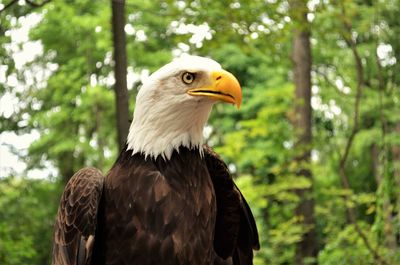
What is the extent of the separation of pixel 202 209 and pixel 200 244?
0.18 m

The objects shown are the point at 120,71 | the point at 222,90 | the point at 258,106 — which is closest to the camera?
the point at 222,90

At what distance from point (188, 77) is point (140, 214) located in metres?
0.72

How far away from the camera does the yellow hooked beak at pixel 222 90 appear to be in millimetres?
3064

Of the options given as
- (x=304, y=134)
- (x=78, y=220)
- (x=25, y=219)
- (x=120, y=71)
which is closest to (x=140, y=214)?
(x=78, y=220)

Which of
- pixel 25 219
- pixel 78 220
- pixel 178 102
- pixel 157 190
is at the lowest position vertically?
pixel 25 219

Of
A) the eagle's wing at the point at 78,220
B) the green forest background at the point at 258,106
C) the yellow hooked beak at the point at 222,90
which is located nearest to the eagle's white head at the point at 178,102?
the yellow hooked beak at the point at 222,90

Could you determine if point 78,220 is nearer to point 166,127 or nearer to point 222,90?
point 166,127

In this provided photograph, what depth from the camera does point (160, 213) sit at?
10.4 feet

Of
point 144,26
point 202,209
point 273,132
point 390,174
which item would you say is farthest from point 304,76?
point 202,209

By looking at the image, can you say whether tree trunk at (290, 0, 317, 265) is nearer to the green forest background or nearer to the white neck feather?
the green forest background

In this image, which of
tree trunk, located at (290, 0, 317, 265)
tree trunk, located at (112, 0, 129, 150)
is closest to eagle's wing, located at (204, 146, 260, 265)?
tree trunk, located at (112, 0, 129, 150)

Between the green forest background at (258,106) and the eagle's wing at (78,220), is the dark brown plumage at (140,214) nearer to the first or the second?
the eagle's wing at (78,220)

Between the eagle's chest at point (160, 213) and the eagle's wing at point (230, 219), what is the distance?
38cm

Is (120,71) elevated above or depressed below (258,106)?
above
